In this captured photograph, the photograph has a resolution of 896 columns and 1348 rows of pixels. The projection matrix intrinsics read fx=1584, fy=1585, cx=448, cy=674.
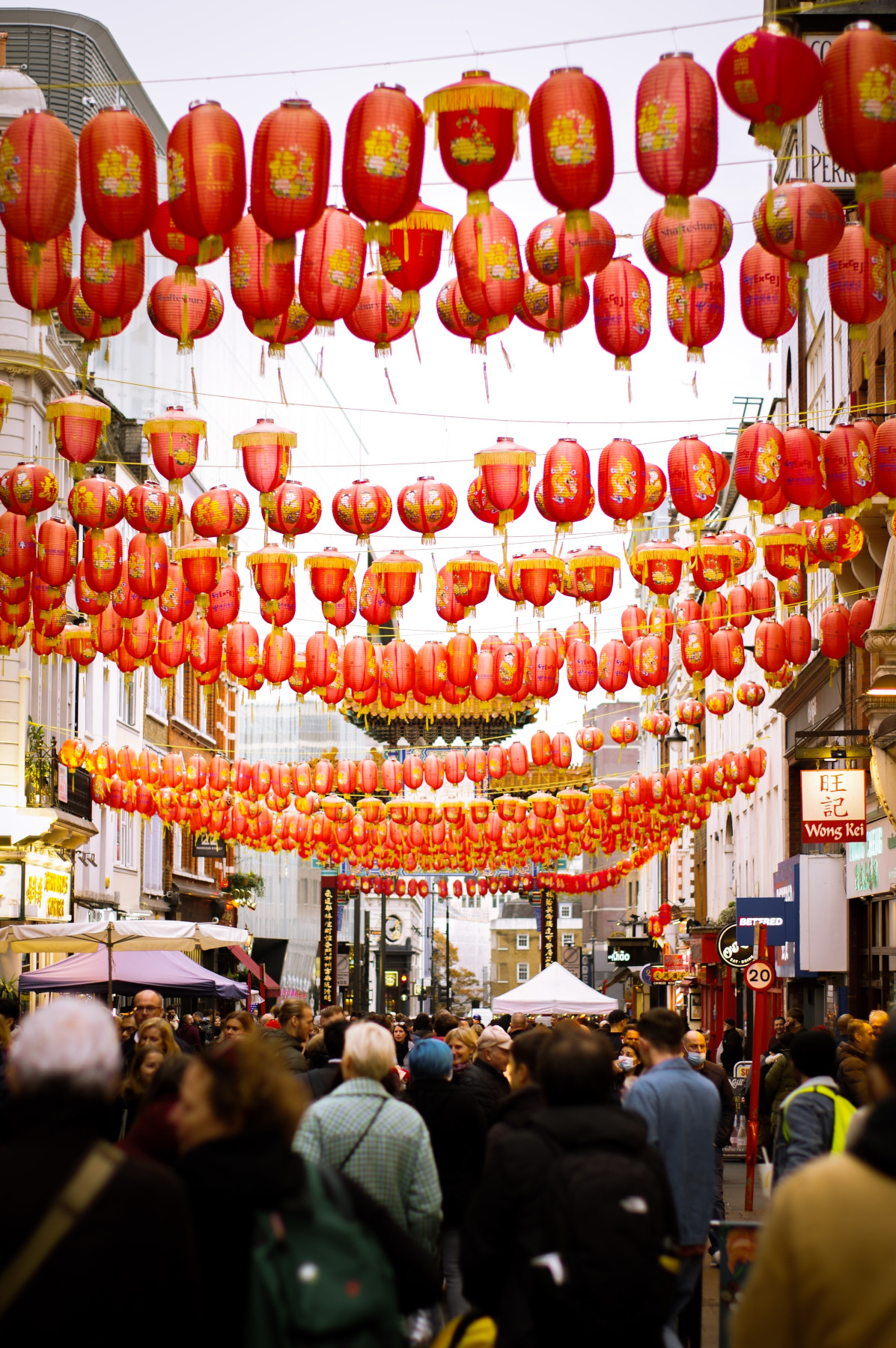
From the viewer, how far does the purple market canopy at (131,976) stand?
1783cm

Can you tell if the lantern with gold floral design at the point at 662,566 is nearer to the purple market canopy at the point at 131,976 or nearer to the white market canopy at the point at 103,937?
the white market canopy at the point at 103,937

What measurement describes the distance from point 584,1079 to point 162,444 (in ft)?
29.8

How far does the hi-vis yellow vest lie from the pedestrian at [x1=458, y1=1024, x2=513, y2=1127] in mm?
2445

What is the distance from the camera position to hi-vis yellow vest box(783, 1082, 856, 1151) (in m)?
7.22

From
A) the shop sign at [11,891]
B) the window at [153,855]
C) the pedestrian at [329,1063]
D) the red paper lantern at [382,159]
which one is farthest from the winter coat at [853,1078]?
the window at [153,855]

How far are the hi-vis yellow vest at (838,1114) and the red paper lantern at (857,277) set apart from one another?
496 centimetres

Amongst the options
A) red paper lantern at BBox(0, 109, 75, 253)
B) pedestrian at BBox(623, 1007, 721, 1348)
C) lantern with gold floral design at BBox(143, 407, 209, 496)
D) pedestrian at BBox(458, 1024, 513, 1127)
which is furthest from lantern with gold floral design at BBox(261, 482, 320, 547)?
pedestrian at BBox(623, 1007, 721, 1348)

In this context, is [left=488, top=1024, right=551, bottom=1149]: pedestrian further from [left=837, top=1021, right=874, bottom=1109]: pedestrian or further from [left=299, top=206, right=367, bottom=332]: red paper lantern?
[left=299, top=206, right=367, bottom=332]: red paper lantern

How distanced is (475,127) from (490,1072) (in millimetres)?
5671

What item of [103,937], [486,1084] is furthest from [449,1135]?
[103,937]

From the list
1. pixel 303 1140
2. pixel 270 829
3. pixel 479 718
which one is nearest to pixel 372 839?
pixel 270 829

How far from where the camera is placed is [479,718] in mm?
52094

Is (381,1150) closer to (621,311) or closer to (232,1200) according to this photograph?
(232,1200)

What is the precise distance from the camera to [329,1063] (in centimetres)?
1009
